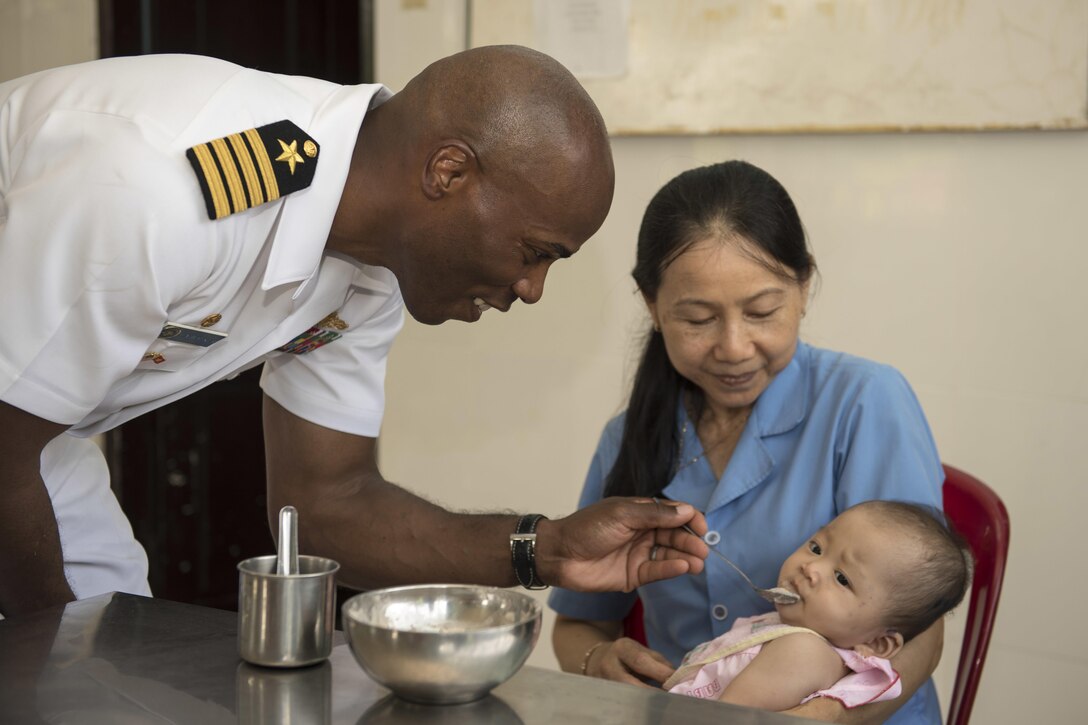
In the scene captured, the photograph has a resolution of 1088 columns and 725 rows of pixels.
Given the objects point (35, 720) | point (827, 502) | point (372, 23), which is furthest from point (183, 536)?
point (35, 720)

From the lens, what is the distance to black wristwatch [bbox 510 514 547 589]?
6.19 feet

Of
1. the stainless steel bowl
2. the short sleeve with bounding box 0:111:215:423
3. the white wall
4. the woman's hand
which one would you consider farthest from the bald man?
the white wall

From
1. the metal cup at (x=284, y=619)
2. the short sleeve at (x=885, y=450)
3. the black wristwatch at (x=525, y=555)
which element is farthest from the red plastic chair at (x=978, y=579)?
the metal cup at (x=284, y=619)

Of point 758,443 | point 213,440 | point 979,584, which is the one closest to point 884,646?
point 979,584

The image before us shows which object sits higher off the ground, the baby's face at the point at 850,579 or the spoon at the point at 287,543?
the spoon at the point at 287,543

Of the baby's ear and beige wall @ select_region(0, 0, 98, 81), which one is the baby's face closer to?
the baby's ear

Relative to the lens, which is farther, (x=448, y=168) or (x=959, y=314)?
(x=959, y=314)

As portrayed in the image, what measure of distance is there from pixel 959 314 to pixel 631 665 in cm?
146

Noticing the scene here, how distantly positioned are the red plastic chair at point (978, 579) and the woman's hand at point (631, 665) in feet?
1.71

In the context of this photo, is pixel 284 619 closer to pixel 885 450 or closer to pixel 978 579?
pixel 885 450

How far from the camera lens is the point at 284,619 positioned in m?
1.30

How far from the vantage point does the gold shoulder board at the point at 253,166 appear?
1532 mm

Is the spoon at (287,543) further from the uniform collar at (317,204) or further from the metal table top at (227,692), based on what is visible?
the uniform collar at (317,204)

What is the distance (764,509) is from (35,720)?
131 cm
